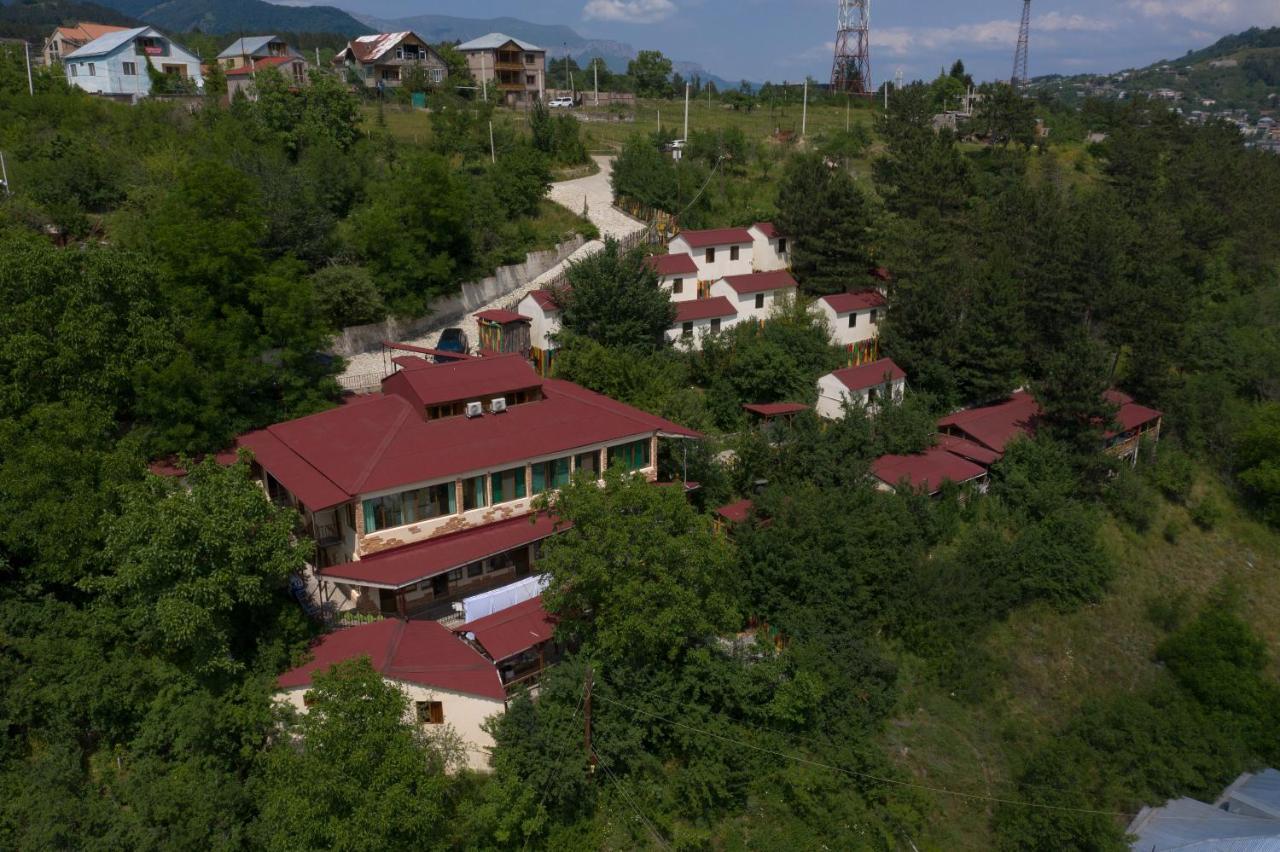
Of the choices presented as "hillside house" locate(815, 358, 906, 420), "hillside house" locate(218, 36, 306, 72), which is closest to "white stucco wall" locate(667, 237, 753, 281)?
"hillside house" locate(815, 358, 906, 420)

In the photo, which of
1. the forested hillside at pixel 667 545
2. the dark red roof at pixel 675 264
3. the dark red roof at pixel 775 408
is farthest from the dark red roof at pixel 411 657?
the dark red roof at pixel 675 264

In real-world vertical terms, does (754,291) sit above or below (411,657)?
above

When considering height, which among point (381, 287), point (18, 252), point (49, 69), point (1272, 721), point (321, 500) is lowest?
point (1272, 721)

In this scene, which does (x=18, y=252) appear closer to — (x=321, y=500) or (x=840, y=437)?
(x=321, y=500)

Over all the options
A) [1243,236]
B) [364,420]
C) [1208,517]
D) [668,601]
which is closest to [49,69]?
[364,420]

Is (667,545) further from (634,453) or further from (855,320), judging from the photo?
(855,320)

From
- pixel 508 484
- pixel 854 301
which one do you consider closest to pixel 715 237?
pixel 854 301
